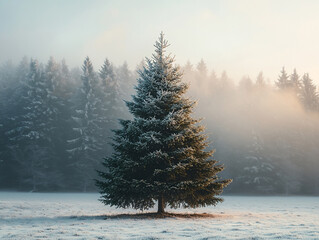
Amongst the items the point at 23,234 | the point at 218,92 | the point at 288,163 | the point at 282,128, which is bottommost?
the point at 23,234

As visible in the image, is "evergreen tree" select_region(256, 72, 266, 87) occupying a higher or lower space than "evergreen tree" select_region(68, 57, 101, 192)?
higher

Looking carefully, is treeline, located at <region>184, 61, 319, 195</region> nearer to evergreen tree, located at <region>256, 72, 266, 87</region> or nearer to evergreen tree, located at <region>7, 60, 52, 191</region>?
evergreen tree, located at <region>256, 72, 266, 87</region>

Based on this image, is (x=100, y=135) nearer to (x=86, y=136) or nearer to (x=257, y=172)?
(x=86, y=136)

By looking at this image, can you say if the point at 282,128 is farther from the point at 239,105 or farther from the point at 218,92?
the point at 218,92

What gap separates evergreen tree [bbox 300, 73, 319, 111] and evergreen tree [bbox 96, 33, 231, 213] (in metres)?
47.5

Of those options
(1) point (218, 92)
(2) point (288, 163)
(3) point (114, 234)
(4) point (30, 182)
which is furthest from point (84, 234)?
(1) point (218, 92)

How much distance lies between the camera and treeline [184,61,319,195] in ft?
181

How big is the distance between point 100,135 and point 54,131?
29.3ft

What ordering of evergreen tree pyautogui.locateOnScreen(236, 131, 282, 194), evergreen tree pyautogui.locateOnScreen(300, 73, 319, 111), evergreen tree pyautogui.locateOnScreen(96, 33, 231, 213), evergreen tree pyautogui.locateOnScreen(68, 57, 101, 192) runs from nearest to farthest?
evergreen tree pyautogui.locateOnScreen(96, 33, 231, 213)
evergreen tree pyautogui.locateOnScreen(68, 57, 101, 192)
evergreen tree pyautogui.locateOnScreen(236, 131, 282, 194)
evergreen tree pyautogui.locateOnScreen(300, 73, 319, 111)

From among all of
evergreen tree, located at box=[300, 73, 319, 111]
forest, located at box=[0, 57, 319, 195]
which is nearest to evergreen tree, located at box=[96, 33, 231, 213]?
forest, located at box=[0, 57, 319, 195]

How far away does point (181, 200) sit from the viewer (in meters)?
18.7

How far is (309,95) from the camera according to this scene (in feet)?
197

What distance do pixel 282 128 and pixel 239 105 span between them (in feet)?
35.8

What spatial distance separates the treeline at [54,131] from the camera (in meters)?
54.4
